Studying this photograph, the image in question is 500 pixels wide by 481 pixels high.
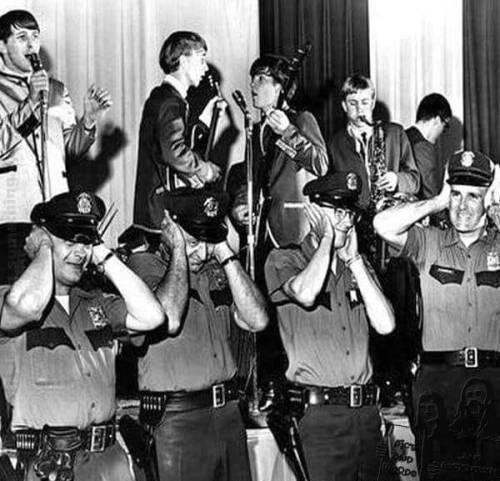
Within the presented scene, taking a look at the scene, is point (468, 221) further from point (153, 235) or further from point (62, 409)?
point (62, 409)

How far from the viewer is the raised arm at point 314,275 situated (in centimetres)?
428

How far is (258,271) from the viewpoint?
19.5ft

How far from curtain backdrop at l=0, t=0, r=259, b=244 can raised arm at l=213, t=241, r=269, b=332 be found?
253 centimetres

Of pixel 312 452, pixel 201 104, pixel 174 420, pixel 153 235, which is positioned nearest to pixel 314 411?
pixel 312 452

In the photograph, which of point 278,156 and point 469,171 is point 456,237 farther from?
point 278,156

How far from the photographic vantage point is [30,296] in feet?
11.9

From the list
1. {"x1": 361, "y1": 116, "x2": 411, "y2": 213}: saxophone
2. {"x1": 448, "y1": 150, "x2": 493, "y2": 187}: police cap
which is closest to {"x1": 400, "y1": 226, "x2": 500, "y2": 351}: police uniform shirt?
{"x1": 448, "y1": 150, "x2": 493, "y2": 187}: police cap

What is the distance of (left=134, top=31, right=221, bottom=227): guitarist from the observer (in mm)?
5312

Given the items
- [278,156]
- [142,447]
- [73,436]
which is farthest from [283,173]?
[73,436]

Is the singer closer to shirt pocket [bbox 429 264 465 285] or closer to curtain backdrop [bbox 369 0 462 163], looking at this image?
shirt pocket [bbox 429 264 465 285]

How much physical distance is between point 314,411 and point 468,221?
118 centimetres

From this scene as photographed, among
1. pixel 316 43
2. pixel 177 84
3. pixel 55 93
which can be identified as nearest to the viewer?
pixel 55 93

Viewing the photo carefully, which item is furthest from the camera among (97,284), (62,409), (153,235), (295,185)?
(295,185)

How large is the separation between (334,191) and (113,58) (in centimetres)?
284
